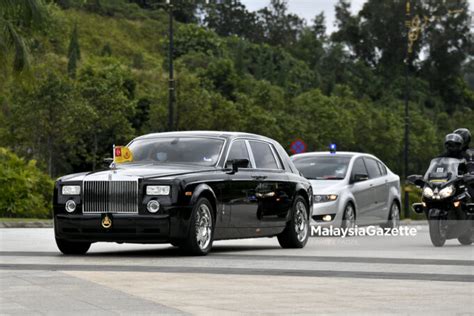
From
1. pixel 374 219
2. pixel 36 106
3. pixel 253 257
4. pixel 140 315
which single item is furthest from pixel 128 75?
pixel 140 315

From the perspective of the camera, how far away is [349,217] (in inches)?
966

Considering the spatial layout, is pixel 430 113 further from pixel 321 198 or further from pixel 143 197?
pixel 143 197

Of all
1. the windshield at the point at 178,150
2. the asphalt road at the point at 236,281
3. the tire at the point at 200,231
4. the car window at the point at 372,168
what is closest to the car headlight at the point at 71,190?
the asphalt road at the point at 236,281

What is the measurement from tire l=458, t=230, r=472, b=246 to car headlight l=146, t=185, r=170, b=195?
6.76 meters

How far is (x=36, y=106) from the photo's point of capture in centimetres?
5962

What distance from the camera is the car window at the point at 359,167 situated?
2531cm

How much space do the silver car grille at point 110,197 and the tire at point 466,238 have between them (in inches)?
275

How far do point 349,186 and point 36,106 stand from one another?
36.8 m

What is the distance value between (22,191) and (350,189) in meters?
13.0

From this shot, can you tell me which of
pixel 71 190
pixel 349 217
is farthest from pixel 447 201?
pixel 71 190

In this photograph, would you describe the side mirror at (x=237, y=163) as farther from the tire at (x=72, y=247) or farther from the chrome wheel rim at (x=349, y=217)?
the chrome wheel rim at (x=349, y=217)

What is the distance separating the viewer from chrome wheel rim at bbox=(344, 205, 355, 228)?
2438 cm

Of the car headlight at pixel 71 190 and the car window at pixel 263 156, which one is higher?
the car window at pixel 263 156

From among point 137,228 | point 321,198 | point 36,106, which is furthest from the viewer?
point 36,106
